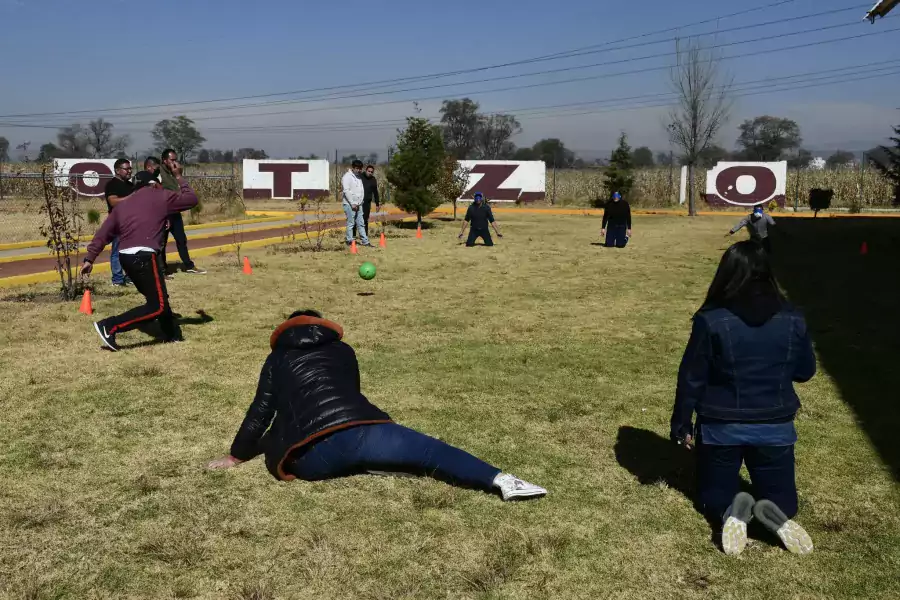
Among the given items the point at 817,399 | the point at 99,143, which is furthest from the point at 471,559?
the point at 99,143

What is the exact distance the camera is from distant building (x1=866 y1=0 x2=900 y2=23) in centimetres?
1323

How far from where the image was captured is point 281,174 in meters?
42.6

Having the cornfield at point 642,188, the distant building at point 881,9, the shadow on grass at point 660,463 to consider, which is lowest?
the shadow on grass at point 660,463

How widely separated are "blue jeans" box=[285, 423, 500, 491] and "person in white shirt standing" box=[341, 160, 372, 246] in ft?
40.1

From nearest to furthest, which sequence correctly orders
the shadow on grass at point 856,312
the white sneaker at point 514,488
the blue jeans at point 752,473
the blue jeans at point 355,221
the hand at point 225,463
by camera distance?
the blue jeans at point 752,473 < the white sneaker at point 514,488 < the hand at point 225,463 < the shadow on grass at point 856,312 < the blue jeans at point 355,221

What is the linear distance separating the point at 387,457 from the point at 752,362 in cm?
215

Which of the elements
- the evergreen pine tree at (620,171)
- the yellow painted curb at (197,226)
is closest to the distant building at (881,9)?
the yellow painted curb at (197,226)

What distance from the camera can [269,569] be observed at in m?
3.66

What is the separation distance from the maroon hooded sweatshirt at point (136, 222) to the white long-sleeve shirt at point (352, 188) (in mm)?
8902

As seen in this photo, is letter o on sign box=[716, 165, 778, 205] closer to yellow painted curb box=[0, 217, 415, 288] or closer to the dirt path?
the dirt path

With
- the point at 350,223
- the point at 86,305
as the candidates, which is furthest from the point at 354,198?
the point at 86,305

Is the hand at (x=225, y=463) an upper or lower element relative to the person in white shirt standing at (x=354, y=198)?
lower

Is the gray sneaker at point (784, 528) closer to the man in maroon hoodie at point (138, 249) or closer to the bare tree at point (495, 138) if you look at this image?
the man in maroon hoodie at point (138, 249)

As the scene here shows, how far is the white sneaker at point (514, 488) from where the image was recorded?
4.37 metres
